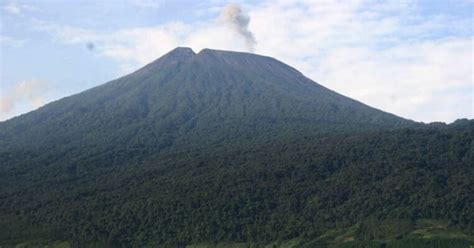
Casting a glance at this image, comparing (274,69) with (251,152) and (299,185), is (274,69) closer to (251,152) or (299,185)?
(251,152)

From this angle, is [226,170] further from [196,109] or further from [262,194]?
[196,109]

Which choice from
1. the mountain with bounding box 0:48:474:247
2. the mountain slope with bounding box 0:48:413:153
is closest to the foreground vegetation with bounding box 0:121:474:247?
the mountain with bounding box 0:48:474:247

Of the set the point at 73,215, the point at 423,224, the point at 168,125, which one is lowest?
the point at 423,224

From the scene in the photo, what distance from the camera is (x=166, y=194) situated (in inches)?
3364

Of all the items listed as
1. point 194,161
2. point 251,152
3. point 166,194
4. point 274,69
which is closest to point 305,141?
point 251,152

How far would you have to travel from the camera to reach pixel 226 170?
298 ft

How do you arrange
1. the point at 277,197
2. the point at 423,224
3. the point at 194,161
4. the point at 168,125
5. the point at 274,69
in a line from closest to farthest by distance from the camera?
the point at 423,224, the point at 277,197, the point at 194,161, the point at 168,125, the point at 274,69

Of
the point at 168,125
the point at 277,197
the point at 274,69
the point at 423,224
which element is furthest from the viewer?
the point at 274,69

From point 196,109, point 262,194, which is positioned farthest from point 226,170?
point 196,109

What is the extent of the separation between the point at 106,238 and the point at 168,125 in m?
41.6

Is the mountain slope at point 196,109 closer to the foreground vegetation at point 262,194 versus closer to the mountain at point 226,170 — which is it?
the mountain at point 226,170

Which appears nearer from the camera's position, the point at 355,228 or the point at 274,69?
the point at 355,228

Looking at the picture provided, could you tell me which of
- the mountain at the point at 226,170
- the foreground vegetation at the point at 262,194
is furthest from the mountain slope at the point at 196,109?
the foreground vegetation at the point at 262,194

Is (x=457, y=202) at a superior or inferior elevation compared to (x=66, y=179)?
inferior
